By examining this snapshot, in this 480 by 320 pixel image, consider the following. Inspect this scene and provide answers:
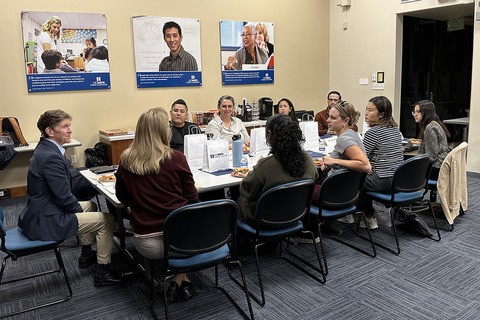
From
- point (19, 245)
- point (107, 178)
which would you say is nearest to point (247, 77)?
point (107, 178)

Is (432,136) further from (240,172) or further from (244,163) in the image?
(240,172)

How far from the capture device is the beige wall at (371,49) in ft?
18.3

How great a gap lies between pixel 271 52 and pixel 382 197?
158 inches

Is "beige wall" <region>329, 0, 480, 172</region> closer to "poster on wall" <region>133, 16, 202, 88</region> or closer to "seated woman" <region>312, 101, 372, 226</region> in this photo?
"poster on wall" <region>133, 16, 202, 88</region>

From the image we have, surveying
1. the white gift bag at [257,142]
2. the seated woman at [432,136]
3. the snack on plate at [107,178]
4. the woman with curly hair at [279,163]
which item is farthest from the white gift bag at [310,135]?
the snack on plate at [107,178]

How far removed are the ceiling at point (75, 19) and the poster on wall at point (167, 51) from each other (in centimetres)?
46

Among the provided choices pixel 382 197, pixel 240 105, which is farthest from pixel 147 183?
pixel 240 105

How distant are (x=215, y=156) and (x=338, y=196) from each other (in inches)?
38.3

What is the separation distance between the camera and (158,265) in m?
3.01

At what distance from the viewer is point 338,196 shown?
2809 millimetres

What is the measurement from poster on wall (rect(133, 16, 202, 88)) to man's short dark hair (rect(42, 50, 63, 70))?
3.20ft

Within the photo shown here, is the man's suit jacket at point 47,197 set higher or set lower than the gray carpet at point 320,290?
higher

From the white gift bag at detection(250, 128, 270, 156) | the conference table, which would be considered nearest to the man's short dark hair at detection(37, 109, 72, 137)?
the conference table

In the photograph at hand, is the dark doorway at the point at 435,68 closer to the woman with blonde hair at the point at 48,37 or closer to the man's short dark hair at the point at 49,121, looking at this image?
the woman with blonde hair at the point at 48,37
